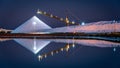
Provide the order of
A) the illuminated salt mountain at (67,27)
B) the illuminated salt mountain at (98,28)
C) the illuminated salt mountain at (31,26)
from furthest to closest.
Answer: the illuminated salt mountain at (31,26) → the illuminated salt mountain at (67,27) → the illuminated salt mountain at (98,28)

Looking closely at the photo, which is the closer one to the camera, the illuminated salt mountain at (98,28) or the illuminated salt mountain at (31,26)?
the illuminated salt mountain at (98,28)

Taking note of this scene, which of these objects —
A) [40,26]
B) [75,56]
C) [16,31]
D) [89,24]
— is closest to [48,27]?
[40,26]

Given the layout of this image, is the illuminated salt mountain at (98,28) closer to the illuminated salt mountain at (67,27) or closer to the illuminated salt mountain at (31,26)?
the illuminated salt mountain at (67,27)

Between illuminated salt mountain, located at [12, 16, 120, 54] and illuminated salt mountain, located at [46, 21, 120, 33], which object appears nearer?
illuminated salt mountain, located at [46, 21, 120, 33]

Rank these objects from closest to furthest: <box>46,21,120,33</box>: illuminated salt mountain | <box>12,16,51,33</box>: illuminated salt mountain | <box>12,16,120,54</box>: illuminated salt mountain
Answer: <box>46,21,120,33</box>: illuminated salt mountain
<box>12,16,120,54</box>: illuminated salt mountain
<box>12,16,51,33</box>: illuminated salt mountain

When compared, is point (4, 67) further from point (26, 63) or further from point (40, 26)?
point (40, 26)

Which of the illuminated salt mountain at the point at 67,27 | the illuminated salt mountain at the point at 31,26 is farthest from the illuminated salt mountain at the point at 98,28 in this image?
the illuminated salt mountain at the point at 31,26

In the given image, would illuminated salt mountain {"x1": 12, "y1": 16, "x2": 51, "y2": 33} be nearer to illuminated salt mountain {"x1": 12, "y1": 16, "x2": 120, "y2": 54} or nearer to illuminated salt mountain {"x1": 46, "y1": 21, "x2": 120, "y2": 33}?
illuminated salt mountain {"x1": 12, "y1": 16, "x2": 120, "y2": 54}

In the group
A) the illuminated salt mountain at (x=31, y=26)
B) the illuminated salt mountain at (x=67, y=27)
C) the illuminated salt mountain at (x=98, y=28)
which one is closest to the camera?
the illuminated salt mountain at (x=98, y=28)

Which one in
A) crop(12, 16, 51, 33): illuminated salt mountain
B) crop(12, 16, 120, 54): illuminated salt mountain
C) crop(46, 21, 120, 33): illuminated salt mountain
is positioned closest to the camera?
crop(46, 21, 120, 33): illuminated salt mountain

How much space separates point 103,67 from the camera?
11.4 metres

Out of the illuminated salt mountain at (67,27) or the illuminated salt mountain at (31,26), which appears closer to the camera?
the illuminated salt mountain at (67,27)

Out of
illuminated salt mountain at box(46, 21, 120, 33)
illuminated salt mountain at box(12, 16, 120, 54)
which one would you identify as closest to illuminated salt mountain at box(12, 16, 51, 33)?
illuminated salt mountain at box(12, 16, 120, 54)

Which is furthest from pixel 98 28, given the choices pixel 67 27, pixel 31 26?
pixel 31 26
